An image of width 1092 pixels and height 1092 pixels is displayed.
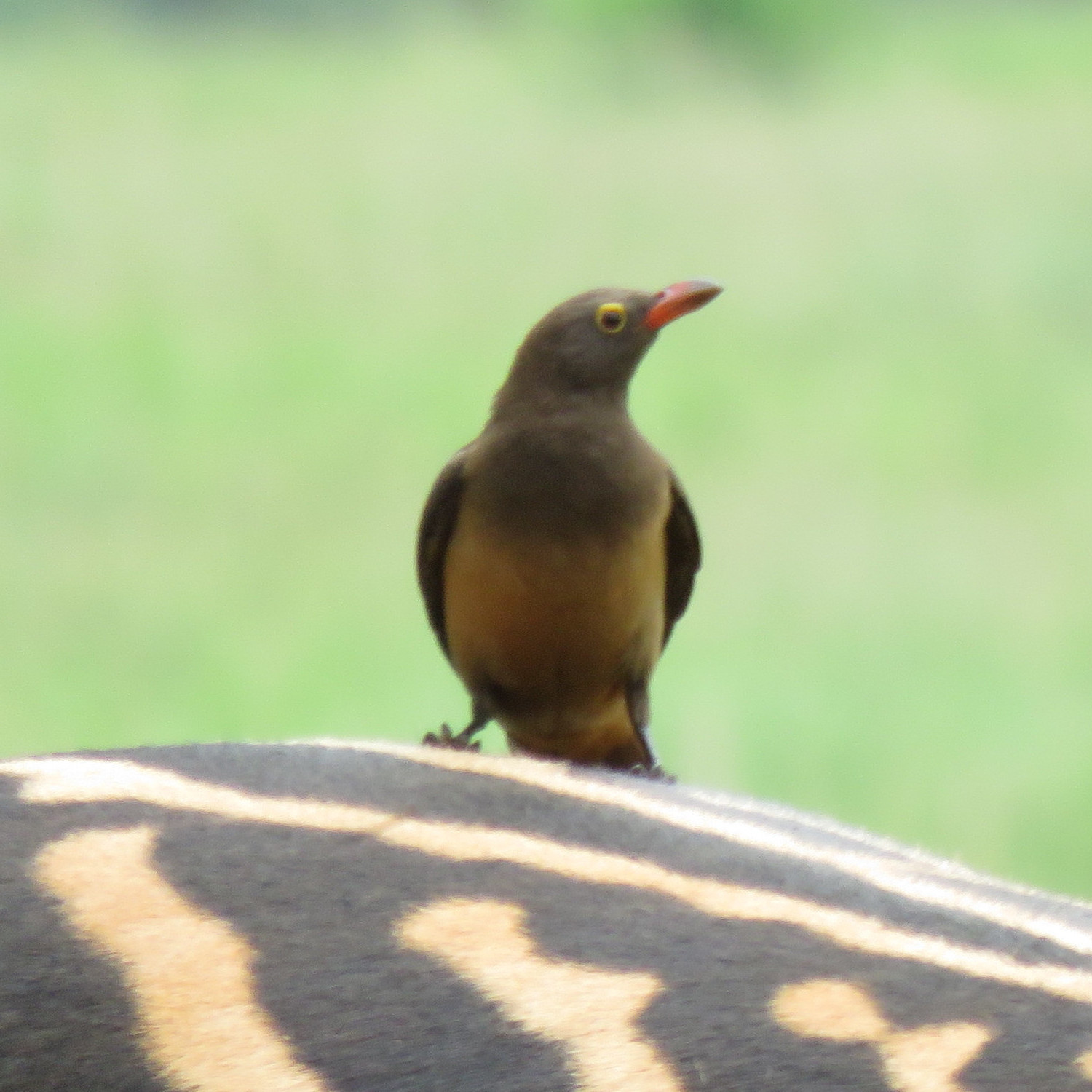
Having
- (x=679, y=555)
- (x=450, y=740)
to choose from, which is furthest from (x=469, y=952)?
(x=679, y=555)

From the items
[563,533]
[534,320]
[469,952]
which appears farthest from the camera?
[534,320]

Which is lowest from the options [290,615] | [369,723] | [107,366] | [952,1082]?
[952,1082]

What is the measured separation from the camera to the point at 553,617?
2.94 ft

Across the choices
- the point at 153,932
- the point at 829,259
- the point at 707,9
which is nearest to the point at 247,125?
the point at 707,9

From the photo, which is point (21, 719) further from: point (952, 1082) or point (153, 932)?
point (952, 1082)

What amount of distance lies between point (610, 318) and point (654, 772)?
0.88 feet

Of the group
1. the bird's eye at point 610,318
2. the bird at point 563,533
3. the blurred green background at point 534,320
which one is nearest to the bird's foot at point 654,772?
the bird at point 563,533

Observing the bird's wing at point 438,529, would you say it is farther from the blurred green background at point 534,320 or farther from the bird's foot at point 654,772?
the blurred green background at point 534,320

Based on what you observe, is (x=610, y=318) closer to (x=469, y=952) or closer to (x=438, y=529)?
(x=438, y=529)

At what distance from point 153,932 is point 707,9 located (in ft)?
3.92

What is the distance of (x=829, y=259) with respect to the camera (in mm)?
1529

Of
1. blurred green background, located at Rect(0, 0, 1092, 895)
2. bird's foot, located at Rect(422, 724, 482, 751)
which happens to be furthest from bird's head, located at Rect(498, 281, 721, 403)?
blurred green background, located at Rect(0, 0, 1092, 895)

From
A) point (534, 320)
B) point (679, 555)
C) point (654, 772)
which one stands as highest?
point (534, 320)

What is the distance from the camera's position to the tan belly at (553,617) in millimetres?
889
